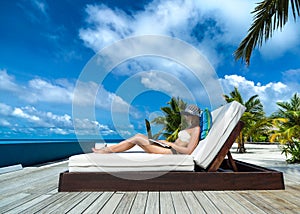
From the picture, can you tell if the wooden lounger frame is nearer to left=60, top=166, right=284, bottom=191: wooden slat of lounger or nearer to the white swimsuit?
left=60, top=166, right=284, bottom=191: wooden slat of lounger

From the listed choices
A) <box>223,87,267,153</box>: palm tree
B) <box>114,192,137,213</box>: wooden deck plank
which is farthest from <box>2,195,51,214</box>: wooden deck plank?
<box>223,87,267,153</box>: palm tree

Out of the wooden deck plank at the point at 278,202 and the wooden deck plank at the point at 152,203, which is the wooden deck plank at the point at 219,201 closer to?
the wooden deck plank at the point at 278,202

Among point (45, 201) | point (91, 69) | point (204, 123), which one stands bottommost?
point (45, 201)

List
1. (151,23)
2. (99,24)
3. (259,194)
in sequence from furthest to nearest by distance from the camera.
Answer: (99,24) → (151,23) → (259,194)

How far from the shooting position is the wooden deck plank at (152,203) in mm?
1907

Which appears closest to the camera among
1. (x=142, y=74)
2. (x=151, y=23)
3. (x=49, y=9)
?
(x=142, y=74)

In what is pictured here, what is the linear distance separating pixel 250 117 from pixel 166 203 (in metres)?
10.2

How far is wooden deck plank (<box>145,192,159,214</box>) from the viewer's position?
1.91 m

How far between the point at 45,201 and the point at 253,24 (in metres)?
4.82

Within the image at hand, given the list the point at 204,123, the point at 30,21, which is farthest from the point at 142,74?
the point at 30,21

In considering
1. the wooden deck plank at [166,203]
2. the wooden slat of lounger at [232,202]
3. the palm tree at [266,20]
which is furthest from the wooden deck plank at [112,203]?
the palm tree at [266,20]

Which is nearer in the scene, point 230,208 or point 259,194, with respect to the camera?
point 230,208

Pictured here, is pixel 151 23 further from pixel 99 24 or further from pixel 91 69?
pixel 99 24

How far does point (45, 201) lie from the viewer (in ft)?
7.22
